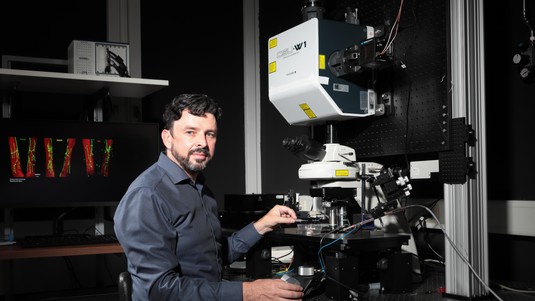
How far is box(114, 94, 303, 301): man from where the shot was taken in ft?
4.45

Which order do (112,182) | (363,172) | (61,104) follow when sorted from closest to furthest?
(363,172) < (112,182) < (61,104)

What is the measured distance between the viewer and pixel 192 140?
1.58 metres

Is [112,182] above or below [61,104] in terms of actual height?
below

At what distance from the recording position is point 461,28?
167 cm

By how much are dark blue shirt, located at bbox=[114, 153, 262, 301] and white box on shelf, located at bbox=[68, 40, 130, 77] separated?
1.26 meters

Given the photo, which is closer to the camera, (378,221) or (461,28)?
(461,28)

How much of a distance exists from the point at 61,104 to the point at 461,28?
217cm

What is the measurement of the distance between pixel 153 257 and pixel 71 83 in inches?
61.4

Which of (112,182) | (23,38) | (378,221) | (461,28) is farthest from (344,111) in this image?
(23,38)

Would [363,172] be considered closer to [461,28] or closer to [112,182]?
[461,28]

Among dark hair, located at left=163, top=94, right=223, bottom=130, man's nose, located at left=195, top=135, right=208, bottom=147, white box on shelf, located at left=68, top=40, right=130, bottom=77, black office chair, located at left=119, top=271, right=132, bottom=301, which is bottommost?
black office chair, located at left=119, top=271, right=132, bottom=301

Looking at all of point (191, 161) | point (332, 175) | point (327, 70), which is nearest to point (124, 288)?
point (191, 161)

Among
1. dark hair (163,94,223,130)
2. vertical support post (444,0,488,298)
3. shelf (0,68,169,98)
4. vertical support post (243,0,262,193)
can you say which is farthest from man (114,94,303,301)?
vertical support post (243,0,262,193)

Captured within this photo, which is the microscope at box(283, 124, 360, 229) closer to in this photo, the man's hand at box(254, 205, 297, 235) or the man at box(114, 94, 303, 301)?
the man's hand at box(254, 205, 297, 235)
